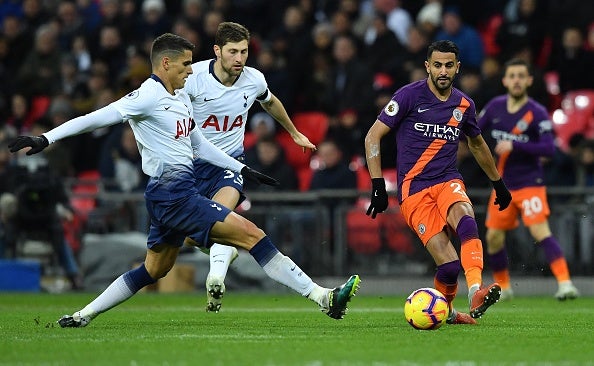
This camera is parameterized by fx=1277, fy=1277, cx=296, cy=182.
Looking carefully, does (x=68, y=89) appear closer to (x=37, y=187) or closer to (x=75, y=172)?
(x=75, y=172)

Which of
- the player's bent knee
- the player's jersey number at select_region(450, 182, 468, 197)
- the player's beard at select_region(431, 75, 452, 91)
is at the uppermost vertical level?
the player's beard at select_region(431, 75, 452, 91)

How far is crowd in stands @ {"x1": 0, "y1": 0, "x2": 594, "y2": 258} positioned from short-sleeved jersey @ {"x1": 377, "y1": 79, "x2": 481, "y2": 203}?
698cm

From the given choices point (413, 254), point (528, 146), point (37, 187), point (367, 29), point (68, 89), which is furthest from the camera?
point (68, 89)

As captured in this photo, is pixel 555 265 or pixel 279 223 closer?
pixel 555 265

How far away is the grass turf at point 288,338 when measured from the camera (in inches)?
311

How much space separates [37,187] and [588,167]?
26.2 feet

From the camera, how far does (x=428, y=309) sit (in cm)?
998

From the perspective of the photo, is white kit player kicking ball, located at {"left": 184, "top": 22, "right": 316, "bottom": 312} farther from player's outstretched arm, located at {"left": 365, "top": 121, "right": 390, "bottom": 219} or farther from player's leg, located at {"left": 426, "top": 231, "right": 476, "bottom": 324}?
player's leg, located at {"left": 426, "top": 231, "right": 476, "bottom": 324}

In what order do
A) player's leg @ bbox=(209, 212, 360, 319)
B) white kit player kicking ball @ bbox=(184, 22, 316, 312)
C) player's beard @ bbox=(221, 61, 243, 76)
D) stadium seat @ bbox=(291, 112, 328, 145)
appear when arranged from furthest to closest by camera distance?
stadium seat @ bbox=(291, 112, 328, 145)
white kit player kicking ball @ bbox=(184, 22, 316, 312)
player's beard @ bbox=(221, 61, 243, 76)
player's leg @ bbox=(209, 212, 360, 319)

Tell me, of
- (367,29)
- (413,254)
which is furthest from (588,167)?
(367,29)

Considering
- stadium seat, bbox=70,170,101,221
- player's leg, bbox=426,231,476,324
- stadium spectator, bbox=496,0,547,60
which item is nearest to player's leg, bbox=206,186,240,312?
player's leg, bbox=426,231,476,324

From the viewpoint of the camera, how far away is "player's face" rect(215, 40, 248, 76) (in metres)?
11.9

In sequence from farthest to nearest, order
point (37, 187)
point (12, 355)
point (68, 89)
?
1. point (68, 89)
2. point (37, 187)
3. point (12, 355)

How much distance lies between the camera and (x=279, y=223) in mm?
17984
